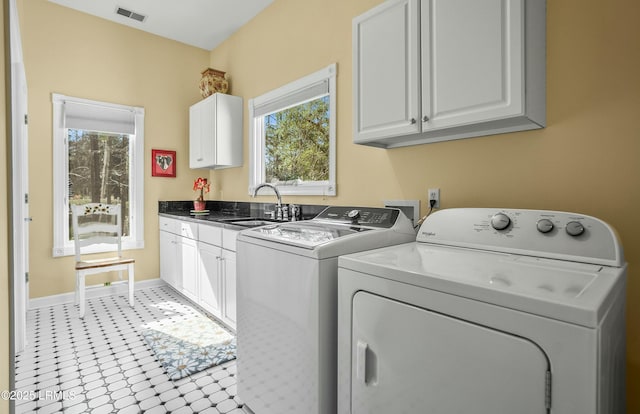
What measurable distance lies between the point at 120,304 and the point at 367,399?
324cm

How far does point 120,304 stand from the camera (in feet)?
11.4

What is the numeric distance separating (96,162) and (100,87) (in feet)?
2.73

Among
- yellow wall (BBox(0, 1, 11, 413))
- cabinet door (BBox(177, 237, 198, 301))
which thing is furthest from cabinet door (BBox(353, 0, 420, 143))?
cabinet door (BBox(177, 237, 198, 301))

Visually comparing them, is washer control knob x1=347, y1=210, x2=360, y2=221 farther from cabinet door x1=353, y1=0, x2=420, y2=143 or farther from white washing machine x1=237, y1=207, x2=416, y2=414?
cabinet door x1=353, y1=0, x2=420, y2=143

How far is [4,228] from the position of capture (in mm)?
1377

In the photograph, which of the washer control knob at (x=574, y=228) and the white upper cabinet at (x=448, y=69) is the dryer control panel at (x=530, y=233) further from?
the white upper cabinet at (x=448, y=69)

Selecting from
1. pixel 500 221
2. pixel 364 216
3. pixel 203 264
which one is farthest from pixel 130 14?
pixel 500 221

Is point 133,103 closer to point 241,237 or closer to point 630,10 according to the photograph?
point 241,237

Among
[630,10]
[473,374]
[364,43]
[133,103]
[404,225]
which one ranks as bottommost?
[473,374]

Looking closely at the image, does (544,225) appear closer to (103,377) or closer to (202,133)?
(103,377)

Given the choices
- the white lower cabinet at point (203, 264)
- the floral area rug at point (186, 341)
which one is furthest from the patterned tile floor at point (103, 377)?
the white lower cabinet at point (203, 264)

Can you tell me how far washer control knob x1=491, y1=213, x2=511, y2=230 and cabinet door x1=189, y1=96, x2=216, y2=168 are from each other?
300cm

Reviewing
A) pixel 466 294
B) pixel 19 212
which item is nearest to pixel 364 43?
pixel 466 294

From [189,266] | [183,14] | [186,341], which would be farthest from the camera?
[183,14]
